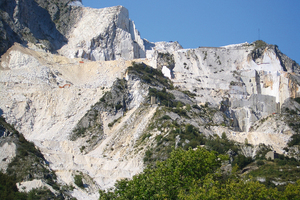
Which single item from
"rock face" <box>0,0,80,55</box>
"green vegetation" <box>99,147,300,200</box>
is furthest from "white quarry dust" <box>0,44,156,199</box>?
"green vegetation" <box>99,147,300,200</box>

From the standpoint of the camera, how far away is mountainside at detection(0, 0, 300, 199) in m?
62.7

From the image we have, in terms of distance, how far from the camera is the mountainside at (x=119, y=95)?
62656 millimetres

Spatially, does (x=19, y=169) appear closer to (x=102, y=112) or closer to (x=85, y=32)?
(x=102, y=112)

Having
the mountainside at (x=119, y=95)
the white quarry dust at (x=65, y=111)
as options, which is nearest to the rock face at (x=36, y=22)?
the mountainside at (x=119, y=95)

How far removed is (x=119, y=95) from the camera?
7656cm

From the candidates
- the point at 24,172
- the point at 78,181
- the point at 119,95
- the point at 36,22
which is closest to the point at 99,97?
the point at 119,95

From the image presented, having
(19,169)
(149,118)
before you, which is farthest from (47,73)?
(19,169)

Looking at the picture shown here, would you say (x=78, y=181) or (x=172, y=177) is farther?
(x=78, y=181)

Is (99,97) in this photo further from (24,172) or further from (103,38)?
(24,172)

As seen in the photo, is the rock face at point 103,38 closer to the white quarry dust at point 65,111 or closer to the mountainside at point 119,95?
the mountainside at point 119,95

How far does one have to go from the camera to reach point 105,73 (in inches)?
3659

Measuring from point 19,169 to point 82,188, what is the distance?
725 cm

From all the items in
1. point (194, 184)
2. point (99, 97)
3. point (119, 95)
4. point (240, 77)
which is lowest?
point (194, 184)

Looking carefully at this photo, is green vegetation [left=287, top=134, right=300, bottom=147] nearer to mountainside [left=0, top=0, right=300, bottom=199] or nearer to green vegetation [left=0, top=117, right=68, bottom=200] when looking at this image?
mountainside [left=0, top=0, right=300, bottom=199]
